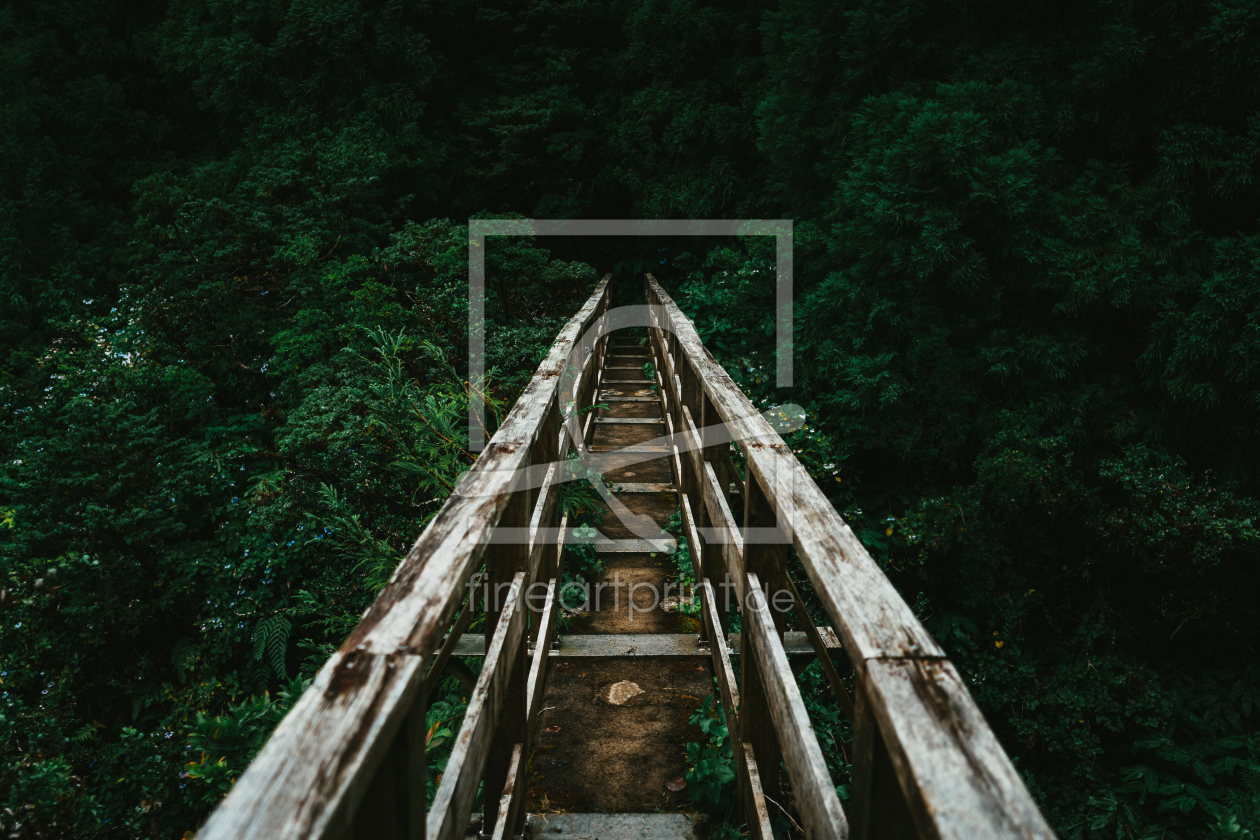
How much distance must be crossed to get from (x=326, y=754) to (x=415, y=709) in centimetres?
23

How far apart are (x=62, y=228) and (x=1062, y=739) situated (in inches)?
707

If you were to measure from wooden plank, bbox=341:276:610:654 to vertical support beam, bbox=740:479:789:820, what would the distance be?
73cm

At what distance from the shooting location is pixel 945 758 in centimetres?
81

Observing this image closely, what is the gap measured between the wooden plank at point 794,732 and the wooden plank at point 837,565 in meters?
0.36

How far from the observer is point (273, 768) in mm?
774

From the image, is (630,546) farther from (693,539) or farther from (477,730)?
(477,730)

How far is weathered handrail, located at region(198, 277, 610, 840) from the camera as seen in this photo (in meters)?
0.76

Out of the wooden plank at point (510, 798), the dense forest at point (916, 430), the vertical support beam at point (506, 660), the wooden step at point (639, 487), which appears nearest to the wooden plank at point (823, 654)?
the vertical support beam at point (506, 660)

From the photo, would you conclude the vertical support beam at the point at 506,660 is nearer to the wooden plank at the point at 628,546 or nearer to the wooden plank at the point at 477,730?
the wooden plank at the point at 477,730

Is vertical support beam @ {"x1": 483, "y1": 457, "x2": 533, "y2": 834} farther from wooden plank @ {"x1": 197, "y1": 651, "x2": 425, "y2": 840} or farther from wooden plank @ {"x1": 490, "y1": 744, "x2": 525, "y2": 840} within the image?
wooden plank @ {"x1": 197, "y1": 651, "x2": 425, "y2": 840}

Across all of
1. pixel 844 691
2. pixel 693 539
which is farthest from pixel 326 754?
pixel 693 539

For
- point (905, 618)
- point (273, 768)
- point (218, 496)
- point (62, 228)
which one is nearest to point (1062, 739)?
point (905, 618)

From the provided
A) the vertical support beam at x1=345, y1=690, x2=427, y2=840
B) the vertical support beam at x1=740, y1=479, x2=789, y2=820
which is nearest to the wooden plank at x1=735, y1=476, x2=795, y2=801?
the vertical support beam at x1=740, y1=479, x2=789, y2=820

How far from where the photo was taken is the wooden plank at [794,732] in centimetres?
129
